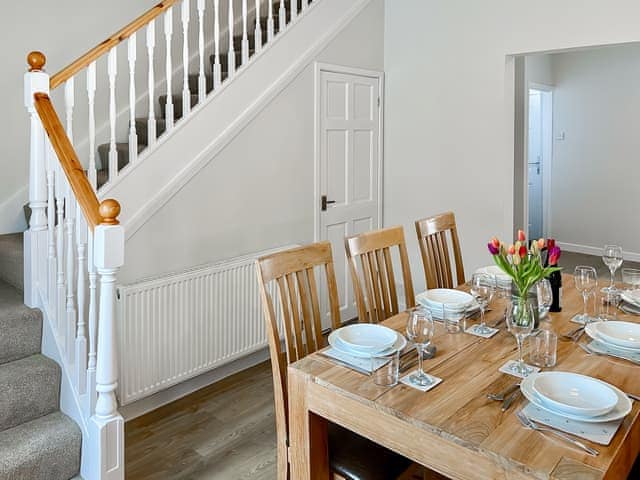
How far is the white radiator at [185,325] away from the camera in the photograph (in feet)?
9.05

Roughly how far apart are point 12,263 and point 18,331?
613mm

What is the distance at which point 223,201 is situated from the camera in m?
3.29

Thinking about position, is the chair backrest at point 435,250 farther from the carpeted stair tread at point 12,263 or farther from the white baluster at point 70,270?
the carpeted stair tread at point 12,263

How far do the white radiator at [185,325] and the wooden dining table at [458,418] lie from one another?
1354 mm

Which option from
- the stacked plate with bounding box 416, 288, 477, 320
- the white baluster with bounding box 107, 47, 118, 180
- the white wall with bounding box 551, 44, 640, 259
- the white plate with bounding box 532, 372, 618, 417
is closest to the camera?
the white plate with bounding box 532, 372, 618, 417

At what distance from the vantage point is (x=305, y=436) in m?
1.65

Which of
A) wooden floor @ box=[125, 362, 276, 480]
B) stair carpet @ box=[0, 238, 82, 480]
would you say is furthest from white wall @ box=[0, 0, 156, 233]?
wooden floor @ box=[125, 362, 276, 480]

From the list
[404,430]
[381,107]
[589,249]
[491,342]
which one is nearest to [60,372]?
[404,430]

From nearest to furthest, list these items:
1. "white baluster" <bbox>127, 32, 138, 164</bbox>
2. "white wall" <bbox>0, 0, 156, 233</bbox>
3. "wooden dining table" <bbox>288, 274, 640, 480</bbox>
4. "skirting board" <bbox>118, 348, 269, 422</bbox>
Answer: "wooden dining table" <bbox>288, 274, 640, 480</bbox> → "white baluster" <bbox>127, 32, 138, 164</bbox> → "skirting board" <bbox>118, 348, 269, 422</bbox> → "white wall" <bbox>0, 0, 156, 233</bbox>

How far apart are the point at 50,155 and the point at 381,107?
2887mm

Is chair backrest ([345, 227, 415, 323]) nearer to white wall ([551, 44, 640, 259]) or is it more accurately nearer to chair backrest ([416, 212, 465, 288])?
chair backrest ([416, 212, 465, 288])

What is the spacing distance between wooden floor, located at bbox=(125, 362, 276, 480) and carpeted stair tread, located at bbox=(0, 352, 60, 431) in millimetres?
496

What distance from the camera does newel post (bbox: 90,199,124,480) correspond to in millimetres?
2029

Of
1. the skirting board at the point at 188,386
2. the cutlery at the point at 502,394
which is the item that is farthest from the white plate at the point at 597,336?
the skirting board at the point at 188,386
